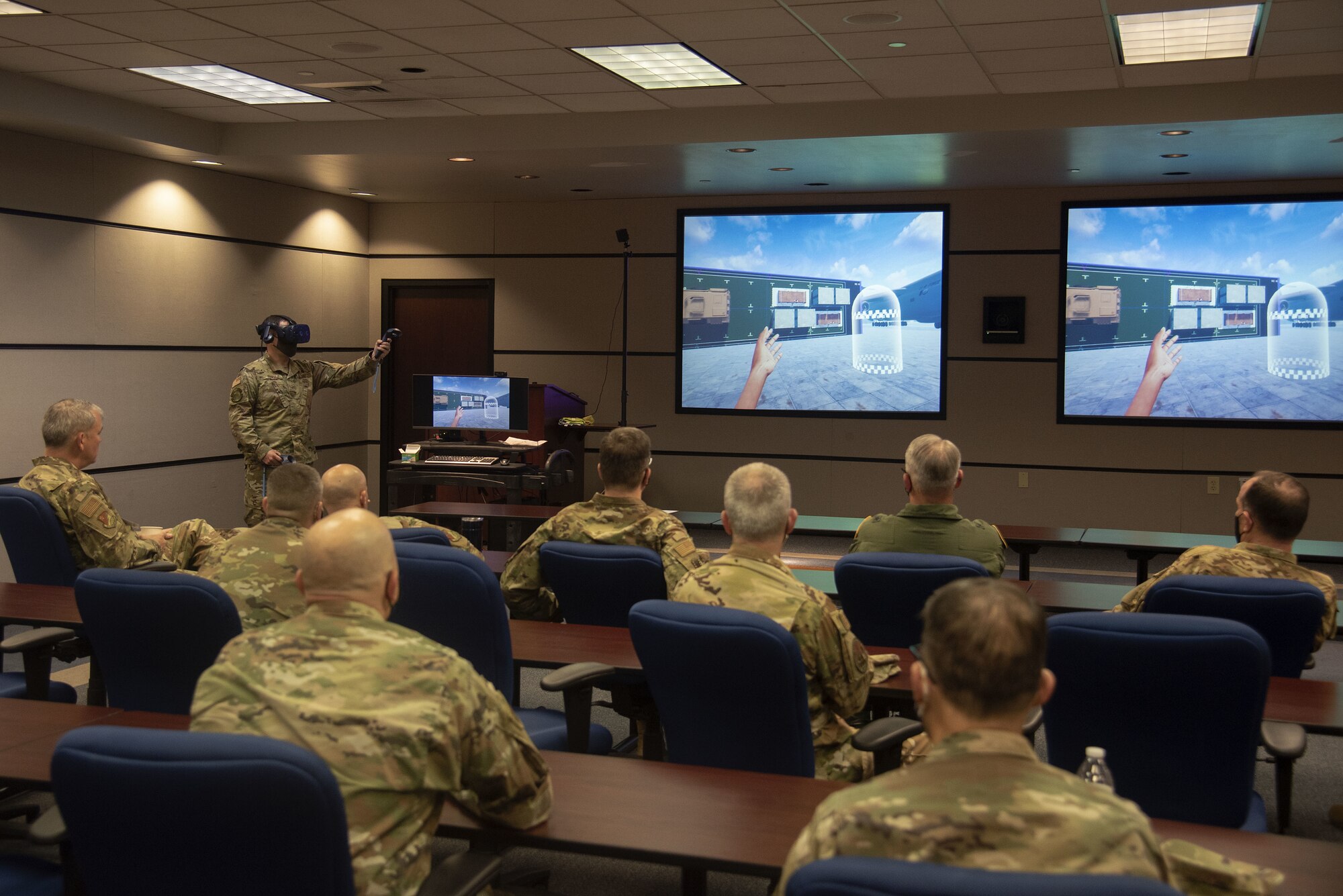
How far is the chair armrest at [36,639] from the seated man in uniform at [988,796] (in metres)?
2.46

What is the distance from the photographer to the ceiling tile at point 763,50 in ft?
17.1

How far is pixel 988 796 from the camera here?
1271mm

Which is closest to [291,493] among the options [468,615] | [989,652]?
[468,615]

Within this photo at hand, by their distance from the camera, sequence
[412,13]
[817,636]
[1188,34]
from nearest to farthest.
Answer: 1. [817,636]
2. [412,13]
3. [1188,34]

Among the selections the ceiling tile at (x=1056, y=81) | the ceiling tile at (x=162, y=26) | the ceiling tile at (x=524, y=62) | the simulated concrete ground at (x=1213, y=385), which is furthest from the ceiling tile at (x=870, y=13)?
the simulated concrete ground at (x=1213, y=385)

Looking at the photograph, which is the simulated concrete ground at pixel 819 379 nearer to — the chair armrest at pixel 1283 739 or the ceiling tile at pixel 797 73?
the ceiling tile at pixel 797 73

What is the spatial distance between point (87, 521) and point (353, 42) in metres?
2.52

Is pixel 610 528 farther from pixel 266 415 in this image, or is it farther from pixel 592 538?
pixel 266 415

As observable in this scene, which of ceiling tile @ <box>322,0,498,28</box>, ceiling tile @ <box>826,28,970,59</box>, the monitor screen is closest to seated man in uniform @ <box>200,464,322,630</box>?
ceiling tile @ <box>322,0,498,28</box>

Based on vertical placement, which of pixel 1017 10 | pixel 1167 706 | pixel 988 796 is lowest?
pixel 1167 706

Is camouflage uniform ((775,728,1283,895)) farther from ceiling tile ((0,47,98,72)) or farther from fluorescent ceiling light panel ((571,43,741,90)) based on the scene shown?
ceiling tile ((0,47,98,72))

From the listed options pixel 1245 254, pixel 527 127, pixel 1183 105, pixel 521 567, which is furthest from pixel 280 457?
pixel 1245 254

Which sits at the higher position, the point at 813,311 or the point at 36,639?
the point at 813,311

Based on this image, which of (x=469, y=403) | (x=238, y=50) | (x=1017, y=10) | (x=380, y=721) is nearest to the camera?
(x=380, y=721)
